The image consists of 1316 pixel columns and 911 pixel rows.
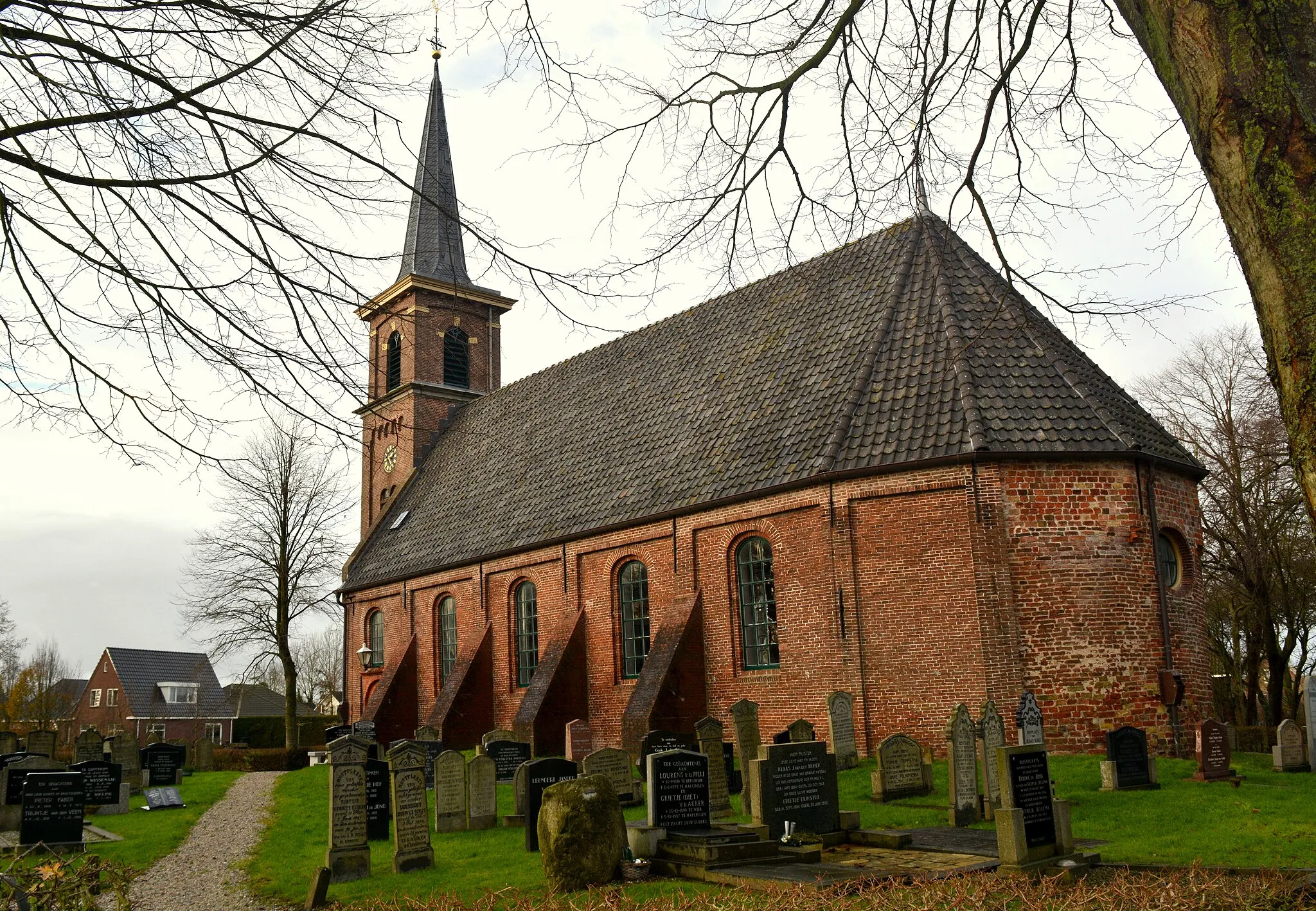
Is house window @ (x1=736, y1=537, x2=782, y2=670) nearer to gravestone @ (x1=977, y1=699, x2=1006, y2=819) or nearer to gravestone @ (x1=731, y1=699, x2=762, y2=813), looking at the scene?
gravestone @ (x1=731, y1=699, x2=762, y2=813)

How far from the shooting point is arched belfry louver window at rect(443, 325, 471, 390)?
34656mm

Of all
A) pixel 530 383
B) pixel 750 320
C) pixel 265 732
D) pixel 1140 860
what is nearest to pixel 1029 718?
pixel 1140 860

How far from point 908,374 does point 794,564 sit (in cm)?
379

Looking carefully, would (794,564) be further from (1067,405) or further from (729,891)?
(729,891)

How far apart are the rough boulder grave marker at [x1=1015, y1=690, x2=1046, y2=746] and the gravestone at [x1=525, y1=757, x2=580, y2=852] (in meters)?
5.65

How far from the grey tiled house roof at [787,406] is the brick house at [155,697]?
110 ft

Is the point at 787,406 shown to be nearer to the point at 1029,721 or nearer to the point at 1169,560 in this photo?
the point at 1169,560

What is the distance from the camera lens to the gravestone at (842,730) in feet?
50.5

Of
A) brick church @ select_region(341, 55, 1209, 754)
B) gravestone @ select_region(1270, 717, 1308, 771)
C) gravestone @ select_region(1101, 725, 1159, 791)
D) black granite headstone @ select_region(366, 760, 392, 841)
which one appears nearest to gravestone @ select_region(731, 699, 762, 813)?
brick church @ select_region(341, 55, 1209, 754)

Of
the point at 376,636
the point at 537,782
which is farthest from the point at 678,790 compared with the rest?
the point at 376,636

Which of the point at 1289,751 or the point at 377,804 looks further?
the point at 1289,751

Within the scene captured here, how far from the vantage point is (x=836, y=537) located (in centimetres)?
1714

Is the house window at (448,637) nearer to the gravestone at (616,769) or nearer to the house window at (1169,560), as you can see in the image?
the gravestone at (616,769)

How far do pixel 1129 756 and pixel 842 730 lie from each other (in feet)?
13.3
